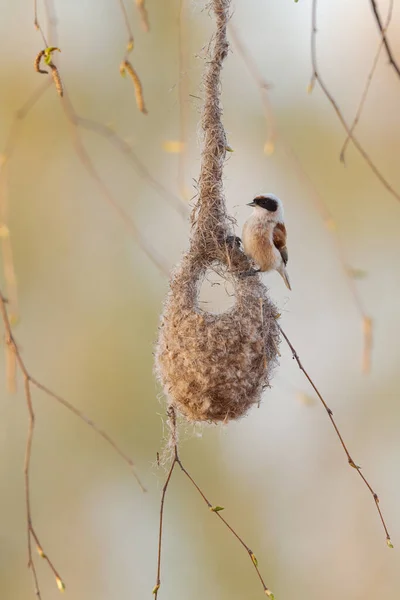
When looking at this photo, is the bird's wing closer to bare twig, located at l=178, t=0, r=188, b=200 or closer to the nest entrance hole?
the nest entrance hole

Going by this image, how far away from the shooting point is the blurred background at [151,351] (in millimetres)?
6176

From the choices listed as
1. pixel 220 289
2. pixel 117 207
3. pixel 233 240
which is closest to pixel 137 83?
pixel 117 207

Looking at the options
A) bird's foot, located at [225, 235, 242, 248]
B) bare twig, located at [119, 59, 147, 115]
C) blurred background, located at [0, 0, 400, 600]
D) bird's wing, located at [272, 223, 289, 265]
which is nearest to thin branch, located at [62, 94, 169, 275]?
Answer: bare twig, located at [119, 59, 147, 115]

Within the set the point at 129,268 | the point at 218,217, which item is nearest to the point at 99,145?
the point at 129,268

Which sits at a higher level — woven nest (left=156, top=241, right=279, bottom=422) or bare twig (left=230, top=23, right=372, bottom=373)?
bare twig (left=230, top=23, right=372, bottom=373)

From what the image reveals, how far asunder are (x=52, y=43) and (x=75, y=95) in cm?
466

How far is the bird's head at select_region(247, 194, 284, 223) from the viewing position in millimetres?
2650

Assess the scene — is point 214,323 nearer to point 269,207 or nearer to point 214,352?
point 214,352

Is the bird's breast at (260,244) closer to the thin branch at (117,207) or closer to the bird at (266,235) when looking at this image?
the bird at (266,235)

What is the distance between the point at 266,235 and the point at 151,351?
3622mm

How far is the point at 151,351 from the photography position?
6082 mm

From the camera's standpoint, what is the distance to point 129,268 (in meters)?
6.50

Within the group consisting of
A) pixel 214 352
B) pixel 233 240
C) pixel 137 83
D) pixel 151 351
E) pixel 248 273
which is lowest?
pixel 151 351

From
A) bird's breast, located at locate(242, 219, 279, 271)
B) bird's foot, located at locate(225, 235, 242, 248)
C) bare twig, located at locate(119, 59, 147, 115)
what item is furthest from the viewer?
bird's breast, located at locate(242, 219, 279, 271)
